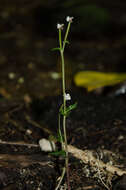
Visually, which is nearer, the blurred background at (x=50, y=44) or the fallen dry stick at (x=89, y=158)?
the fallen dry stick at (x=89, y=158)

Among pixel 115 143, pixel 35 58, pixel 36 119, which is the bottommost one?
pixel 115 143

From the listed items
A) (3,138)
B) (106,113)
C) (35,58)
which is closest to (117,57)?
(35,58)

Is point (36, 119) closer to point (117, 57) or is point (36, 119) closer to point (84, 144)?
point (84, 144)

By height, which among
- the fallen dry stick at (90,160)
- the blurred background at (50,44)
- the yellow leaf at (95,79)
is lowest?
the fallen dry stick at (90,160)

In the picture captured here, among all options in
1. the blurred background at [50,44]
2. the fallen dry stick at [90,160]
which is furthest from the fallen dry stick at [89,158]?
the blurred background at [50,44]

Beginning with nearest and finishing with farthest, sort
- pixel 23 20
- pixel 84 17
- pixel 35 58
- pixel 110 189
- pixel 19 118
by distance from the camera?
1. pixel 110 189
2. pixel 19 118
3. pixel 35 58
4. pixel 84 17
5. pixel 23 20

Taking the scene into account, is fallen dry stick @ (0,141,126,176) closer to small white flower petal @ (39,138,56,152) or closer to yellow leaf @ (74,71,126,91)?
small white flower petal @ (39,138,56,152)

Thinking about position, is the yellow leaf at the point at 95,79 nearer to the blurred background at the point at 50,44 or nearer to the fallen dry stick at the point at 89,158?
the blurred background at the point at 50,44

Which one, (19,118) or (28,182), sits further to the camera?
(19,118)
